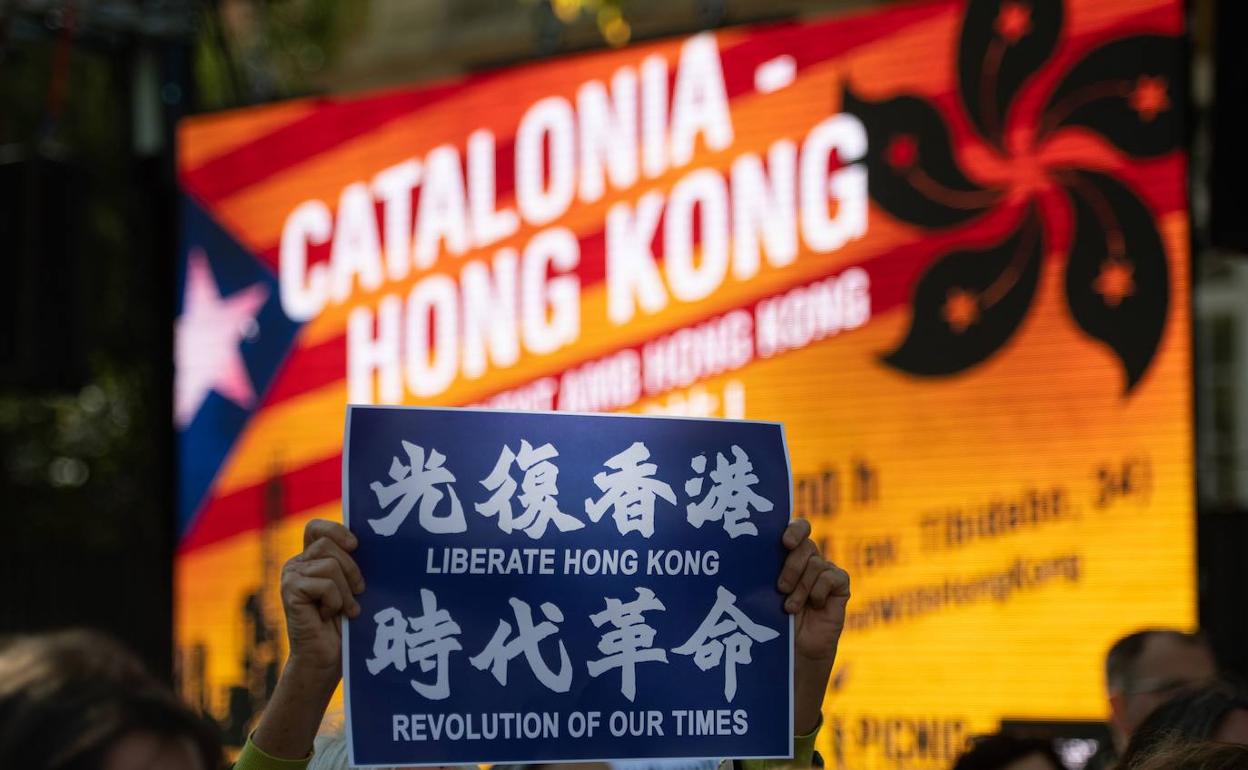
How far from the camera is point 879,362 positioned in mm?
5855

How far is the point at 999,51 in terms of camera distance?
5.73 meters

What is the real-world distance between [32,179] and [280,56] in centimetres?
573

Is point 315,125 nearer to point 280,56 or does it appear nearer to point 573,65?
point 573,65

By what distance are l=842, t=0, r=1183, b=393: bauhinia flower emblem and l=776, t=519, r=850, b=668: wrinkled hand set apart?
3188 mm

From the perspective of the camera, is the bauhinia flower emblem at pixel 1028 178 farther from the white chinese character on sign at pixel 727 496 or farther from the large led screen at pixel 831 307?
the white chinese character on sign at pixel 727 496

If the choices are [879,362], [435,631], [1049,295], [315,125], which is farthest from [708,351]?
[435,631]

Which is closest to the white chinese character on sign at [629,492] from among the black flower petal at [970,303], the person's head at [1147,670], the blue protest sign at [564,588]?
the blue protest sign at [564,588]

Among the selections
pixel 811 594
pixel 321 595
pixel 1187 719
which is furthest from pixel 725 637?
pixel 1187 719

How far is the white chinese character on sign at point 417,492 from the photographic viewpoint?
2273 millimetres

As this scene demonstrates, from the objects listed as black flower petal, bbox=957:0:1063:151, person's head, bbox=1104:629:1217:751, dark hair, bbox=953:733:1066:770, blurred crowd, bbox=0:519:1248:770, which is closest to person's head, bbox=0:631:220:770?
blurred crowd, bbox=0:519:1248:770

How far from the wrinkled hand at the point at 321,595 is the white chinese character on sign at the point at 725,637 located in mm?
438

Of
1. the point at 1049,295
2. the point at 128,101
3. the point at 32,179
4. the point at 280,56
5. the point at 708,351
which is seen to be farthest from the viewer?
the point at 280,56

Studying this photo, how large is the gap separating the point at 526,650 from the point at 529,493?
0.19 meters

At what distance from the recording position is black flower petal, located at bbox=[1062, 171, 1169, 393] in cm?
539
